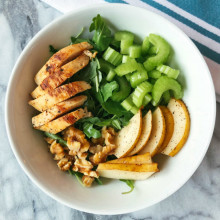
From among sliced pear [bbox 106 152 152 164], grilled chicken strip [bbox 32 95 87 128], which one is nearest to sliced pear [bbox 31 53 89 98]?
grilled chicken strip [bbox 32 95 87 128]

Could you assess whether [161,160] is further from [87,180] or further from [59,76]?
[59,76]

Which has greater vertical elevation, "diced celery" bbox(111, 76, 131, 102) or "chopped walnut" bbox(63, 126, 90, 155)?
"diced celery" bbox(111, 76, 131, 102)

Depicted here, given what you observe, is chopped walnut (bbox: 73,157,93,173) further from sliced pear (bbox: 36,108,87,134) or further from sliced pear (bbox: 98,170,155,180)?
sliced pear (bbox: 36,108,87,134)

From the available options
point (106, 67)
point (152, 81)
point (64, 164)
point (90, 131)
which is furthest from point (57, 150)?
point (152, 81)

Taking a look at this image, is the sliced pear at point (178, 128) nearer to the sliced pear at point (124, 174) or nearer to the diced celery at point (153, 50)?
the sliced pear at point (124, 174)

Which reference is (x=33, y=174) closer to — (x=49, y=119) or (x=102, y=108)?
(x=49, y=119)
